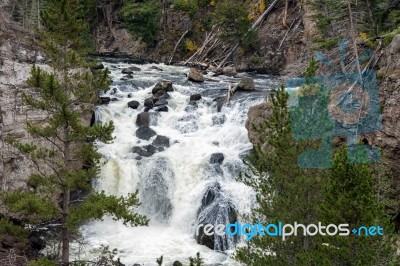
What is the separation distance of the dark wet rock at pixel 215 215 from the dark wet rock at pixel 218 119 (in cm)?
552

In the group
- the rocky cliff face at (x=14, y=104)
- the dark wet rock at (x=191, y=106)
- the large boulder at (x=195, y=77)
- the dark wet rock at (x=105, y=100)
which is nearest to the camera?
the rocky cliff face at (x=14, y=104)

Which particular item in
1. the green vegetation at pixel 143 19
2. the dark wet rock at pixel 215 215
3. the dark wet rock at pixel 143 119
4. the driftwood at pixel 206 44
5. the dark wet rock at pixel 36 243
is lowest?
the dark wet rock at pixel 36 243

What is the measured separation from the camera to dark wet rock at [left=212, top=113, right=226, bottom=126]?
24.0 m

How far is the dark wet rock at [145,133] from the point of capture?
76.1 feet

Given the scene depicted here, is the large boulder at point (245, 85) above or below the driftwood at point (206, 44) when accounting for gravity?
Answer: below

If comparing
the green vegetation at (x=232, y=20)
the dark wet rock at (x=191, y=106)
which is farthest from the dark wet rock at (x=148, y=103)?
the green vegetation at (x=232, y=20)

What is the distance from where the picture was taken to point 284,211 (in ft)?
35.6

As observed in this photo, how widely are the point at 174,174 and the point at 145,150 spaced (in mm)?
2373

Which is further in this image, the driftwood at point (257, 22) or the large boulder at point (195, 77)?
the driftwood at point (257, 22)

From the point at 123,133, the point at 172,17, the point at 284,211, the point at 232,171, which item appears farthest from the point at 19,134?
the point at 172,17

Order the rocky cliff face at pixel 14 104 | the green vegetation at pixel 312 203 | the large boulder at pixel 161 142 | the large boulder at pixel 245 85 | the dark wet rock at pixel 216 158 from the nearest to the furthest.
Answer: the green vegetation at pixel 312 203 < the rocky cliff face at pixel 14 104 < the dark wet rock at pixel 216 158 < the large boulder at pixel 161 142 < the large boulder at pixel 245 85

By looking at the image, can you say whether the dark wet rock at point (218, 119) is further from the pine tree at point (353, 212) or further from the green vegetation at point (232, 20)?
the green vegetation at point (232, 20)

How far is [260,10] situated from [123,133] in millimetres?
25945

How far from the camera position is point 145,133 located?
77.1ft
